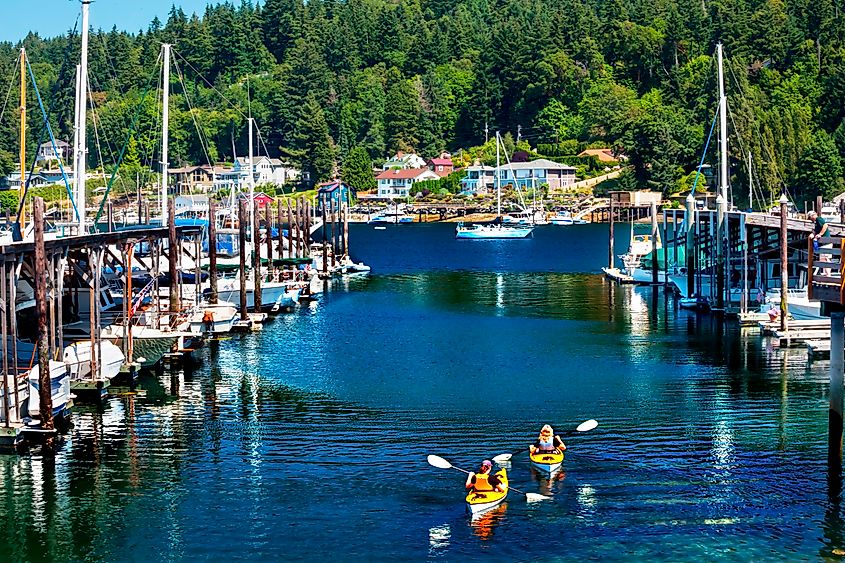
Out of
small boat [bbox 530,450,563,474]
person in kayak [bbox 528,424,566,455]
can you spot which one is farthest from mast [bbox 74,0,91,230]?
small boat [bbox 530,450,563,474]

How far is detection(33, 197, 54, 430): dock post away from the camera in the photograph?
3688 cm

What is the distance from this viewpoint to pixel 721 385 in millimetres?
49344

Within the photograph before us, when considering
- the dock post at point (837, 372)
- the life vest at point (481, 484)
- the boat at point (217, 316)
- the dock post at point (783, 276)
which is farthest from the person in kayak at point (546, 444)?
the boat at point (217, 316)

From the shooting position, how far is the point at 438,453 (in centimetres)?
3784

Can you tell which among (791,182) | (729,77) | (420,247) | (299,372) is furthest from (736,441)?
(729,77)

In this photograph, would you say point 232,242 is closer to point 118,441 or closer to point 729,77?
point 118,441

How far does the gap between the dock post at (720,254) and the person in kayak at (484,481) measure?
39218mm

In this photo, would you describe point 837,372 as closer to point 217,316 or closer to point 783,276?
point 783,276

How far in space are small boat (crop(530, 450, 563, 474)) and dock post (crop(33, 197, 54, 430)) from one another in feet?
47.6

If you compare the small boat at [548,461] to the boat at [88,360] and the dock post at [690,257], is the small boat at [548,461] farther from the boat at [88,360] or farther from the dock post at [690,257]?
the dock post at [690,257]

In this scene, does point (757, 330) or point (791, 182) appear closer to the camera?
point (757, 330)

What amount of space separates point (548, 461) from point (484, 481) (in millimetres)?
3782

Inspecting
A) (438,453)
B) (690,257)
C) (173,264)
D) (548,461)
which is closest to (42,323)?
(438,453)

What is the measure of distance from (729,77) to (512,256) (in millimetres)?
74714
